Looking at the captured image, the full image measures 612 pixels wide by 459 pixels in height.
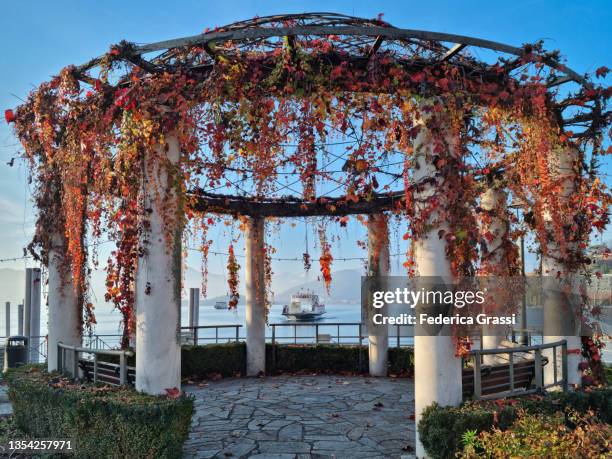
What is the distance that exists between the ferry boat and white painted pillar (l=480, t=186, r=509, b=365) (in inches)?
1828

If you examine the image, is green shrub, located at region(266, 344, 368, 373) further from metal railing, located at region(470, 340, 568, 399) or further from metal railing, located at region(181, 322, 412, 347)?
metal railing, located at region(470, 340, 568, 399)

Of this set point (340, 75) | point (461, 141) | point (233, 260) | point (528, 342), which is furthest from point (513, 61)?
point (528, 342)

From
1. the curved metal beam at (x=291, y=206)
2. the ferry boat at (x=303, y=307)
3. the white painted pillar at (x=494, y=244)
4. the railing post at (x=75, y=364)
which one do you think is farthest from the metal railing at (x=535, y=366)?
the ferry boat at (x=303, y=307)

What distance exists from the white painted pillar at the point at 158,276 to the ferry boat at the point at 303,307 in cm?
5076

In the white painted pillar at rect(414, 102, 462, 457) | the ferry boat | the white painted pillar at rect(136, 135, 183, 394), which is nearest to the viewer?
the white painted pillar at rect(414, 102, 462, 457)

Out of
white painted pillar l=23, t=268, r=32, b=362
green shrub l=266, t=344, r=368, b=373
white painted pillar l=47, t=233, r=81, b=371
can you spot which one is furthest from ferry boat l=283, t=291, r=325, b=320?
white painted pillar l=47, t=233, r=81, b=371

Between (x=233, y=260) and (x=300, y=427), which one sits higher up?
(x=233, y=260)

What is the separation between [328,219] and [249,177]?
99.4 inches

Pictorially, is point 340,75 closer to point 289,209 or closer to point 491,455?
point 491,455

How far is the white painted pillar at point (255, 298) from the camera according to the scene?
1146 centimetres

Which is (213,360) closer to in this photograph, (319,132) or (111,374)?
(111,374)

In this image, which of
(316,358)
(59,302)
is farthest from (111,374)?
(316,358)

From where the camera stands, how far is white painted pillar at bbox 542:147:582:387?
674 centimetres

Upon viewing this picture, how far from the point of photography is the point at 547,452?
140 inches
